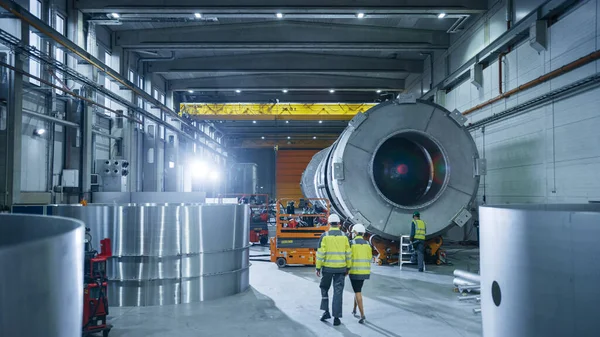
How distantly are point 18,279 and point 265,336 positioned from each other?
14.8 ft

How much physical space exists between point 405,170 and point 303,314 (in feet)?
15.9

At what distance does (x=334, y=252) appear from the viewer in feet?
18.7

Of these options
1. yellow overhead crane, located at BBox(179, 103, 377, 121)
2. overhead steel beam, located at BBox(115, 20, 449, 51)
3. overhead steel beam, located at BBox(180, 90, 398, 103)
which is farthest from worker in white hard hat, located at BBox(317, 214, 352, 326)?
yellow overhead crane, located at BBox(179, 103, 377, 121)

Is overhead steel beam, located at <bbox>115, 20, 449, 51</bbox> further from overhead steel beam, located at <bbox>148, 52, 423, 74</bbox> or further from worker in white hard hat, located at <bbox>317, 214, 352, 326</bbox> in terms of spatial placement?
worker in white hard hat, located at <bbox>317, 214, 352, 326</bbox>

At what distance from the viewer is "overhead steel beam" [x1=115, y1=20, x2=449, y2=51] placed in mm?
12555

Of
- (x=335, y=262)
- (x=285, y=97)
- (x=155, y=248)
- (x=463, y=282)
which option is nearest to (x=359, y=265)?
(x=335, y=262)

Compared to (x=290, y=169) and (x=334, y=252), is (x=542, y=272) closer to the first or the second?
(x=334, y=252)

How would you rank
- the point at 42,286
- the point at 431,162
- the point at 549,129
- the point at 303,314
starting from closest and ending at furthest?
1. the point at 42,286
2. the point at 303,314
3. the point at 549,129
4. the point at 431,162

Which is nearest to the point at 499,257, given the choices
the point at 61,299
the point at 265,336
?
the point at 61,299

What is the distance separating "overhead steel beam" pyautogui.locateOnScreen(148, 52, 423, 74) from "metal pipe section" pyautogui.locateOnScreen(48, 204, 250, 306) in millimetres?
8861

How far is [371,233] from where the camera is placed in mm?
9289

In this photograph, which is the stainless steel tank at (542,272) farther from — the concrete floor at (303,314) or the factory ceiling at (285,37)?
the factory ceiling at (285,37)

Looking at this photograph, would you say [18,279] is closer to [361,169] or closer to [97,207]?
[97,207]

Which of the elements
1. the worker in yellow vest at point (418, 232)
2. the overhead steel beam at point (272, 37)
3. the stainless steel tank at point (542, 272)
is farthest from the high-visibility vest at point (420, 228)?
the stainless steel tank at point (542, 272)
